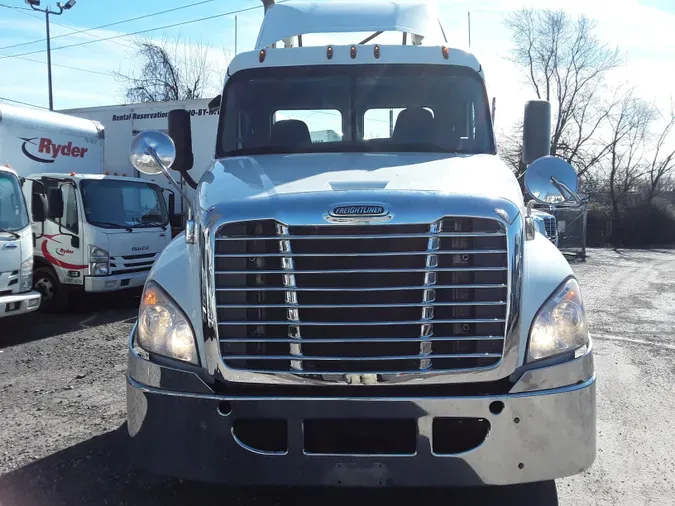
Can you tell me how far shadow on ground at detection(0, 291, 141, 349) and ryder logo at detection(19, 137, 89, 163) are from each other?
246 centimetres

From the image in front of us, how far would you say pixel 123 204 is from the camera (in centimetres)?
1047

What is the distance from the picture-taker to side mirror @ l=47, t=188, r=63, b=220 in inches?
379

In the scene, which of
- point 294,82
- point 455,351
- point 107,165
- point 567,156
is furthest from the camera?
point 567,156

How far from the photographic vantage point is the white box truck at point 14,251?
768 cm

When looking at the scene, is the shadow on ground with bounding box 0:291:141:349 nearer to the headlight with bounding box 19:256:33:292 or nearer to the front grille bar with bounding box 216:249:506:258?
the headlight with bounding box 19:256:33:292

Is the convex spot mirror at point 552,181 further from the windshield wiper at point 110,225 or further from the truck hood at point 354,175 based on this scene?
the windshield wiper at point 110,225

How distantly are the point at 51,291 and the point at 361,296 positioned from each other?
8.41 m

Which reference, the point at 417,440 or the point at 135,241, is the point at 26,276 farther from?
the point at 417,440

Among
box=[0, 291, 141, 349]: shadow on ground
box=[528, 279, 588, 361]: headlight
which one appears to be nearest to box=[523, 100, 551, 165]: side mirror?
box=[528, 279, 588, 361]: headlight

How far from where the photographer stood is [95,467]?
406 cm

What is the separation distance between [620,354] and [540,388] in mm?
4922

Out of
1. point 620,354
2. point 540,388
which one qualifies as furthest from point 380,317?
point 620,354

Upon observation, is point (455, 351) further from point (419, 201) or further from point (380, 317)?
point (419, 201)

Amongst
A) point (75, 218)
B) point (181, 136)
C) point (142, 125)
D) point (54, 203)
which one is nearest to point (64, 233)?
point (75, 218)
